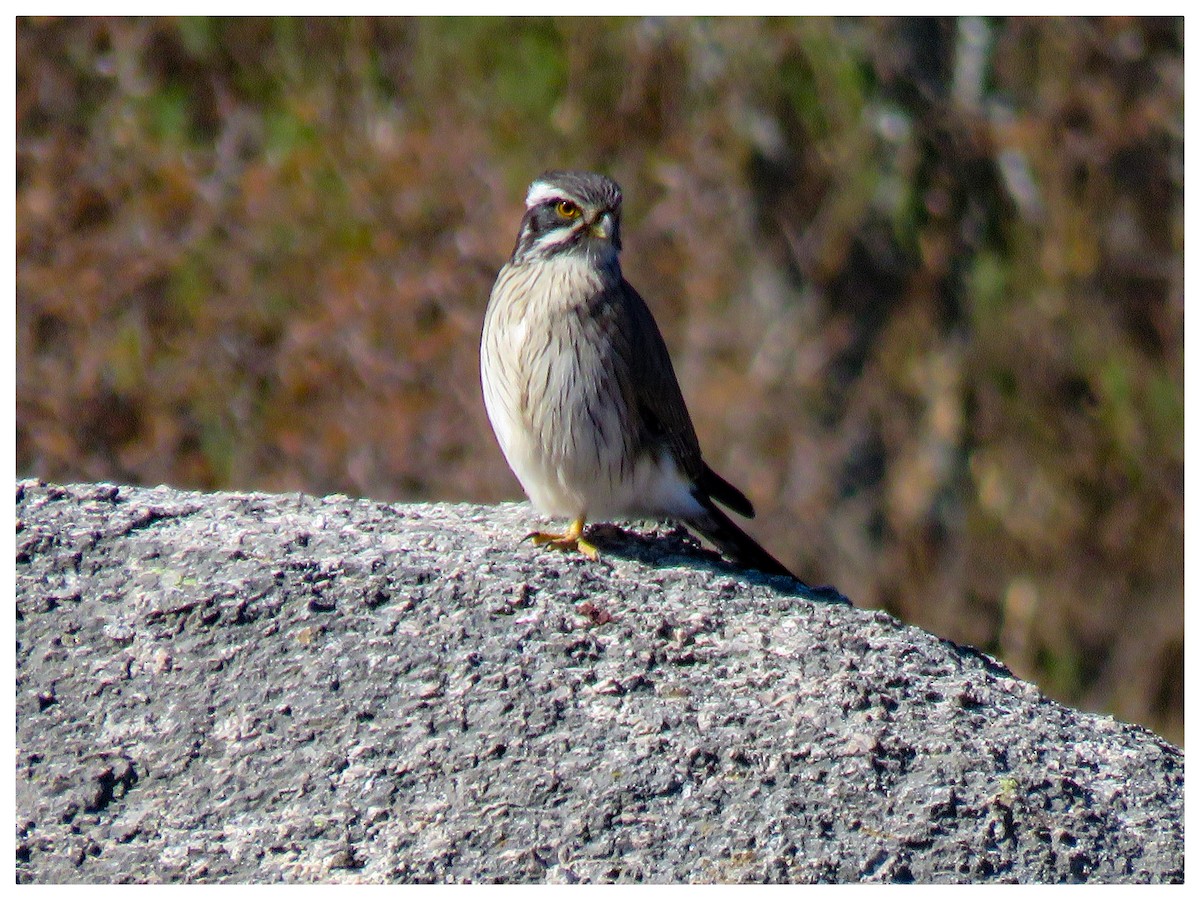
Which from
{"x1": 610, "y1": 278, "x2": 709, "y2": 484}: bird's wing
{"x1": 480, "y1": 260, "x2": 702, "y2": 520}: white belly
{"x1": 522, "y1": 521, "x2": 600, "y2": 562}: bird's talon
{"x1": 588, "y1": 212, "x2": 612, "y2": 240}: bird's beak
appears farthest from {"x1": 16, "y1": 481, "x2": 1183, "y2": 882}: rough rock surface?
{"x1": 588, "y1": 212, "x2": 612, "y2": 240}: bird's beak

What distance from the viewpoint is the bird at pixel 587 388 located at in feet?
16.3

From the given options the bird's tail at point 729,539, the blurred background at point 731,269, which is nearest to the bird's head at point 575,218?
the bird's tail at point 729,539

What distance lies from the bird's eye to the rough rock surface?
4.07 ft

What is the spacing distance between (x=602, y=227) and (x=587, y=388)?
0.50 metres

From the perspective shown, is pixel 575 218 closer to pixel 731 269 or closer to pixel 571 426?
pixel 571 426

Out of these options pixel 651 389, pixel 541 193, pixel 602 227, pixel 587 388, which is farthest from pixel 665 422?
pixel 541 193

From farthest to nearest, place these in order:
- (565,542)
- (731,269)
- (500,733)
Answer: (731,269)
(565,542)
(500,733)

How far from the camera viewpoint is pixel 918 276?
408 inches

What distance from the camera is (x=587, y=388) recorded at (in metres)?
4.97

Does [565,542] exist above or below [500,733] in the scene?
above

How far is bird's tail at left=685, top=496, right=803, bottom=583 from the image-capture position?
488 centimetres

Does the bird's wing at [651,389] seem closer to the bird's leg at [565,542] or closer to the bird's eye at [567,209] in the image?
the bird's eye at [567,209]

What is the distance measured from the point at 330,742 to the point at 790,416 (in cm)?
677

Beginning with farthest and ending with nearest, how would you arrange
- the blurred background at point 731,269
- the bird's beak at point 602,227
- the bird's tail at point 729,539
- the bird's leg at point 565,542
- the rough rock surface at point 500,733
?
the blurred background at point 731,269
the bird's beak at point 602,227
the bird's tail at point 729,539
the bird's leg at point 565,542
the rough rock surface at point 500,733
